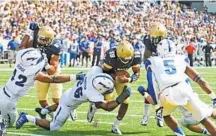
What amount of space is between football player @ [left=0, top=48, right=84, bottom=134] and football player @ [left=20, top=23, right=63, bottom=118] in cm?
28

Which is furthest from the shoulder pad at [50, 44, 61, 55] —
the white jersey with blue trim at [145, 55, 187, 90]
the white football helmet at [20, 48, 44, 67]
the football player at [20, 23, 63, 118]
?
the white jersey with blue trim at [145, 55, 187, 90]

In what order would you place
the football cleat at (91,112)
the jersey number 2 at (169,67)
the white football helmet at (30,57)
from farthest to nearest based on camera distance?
1. the football cleat at (91,112)
2. the white football helmet at (30,57)
3. the jersey number 2 at (169,67)

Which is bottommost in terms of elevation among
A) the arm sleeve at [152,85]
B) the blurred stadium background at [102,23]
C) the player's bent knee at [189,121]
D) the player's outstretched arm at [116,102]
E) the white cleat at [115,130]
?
the white cleat at [115,130]

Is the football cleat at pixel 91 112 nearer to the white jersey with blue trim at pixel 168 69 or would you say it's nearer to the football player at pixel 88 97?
the football player at pixel 88 97

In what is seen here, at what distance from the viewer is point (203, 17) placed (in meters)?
38.8

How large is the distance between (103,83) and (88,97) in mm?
295

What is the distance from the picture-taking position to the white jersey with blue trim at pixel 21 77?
25.1ft

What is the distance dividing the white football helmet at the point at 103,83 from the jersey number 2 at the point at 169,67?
0.81 m

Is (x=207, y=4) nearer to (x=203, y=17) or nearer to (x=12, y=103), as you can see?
(x=203, y=17)

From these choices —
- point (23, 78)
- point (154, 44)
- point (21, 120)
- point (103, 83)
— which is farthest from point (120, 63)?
point (21, 120)

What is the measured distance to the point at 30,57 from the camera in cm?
760

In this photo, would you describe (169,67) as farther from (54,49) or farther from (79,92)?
(54,49)

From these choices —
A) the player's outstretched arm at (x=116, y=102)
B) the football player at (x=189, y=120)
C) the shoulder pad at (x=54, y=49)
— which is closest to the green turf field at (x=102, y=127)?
the football player at (x=189, y=120)

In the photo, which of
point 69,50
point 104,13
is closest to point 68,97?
point 69,50
